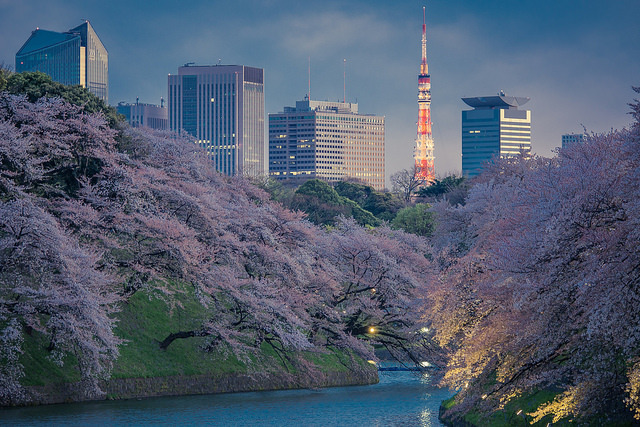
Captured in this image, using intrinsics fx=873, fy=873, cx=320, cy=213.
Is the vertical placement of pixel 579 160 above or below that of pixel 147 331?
above

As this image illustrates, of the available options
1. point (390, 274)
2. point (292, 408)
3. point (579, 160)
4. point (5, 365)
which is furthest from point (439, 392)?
point (579, 160)

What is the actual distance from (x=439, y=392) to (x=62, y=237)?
21969 millimetres

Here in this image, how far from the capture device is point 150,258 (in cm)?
4275

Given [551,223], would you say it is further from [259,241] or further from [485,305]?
[259,241]

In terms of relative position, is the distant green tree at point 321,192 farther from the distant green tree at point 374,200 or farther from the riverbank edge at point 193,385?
the riverbank edge at point 193,385

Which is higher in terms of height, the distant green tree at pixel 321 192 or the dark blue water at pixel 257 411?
the distant green tree at pixel 321 192

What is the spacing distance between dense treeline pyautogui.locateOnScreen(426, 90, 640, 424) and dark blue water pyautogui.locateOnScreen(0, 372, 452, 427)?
7.84 meters

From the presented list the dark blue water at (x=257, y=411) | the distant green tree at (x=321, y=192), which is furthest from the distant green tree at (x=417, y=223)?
the dark blue water at (x=257, y=411)

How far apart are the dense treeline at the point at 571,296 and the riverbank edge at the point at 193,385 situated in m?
16.8

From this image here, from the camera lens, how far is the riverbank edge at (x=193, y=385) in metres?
36.7

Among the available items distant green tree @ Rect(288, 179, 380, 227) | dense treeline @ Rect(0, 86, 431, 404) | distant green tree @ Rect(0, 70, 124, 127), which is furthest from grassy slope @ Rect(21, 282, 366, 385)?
distant green tree @ Rect(288, 179, 380, 227)

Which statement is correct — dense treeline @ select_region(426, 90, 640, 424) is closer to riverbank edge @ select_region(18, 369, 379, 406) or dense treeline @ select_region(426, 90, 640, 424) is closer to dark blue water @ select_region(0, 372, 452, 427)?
dark blue water @ select_region(0, 372, 452, 427)

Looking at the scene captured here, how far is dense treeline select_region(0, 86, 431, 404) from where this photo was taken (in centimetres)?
3531

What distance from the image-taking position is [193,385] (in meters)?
42.8
